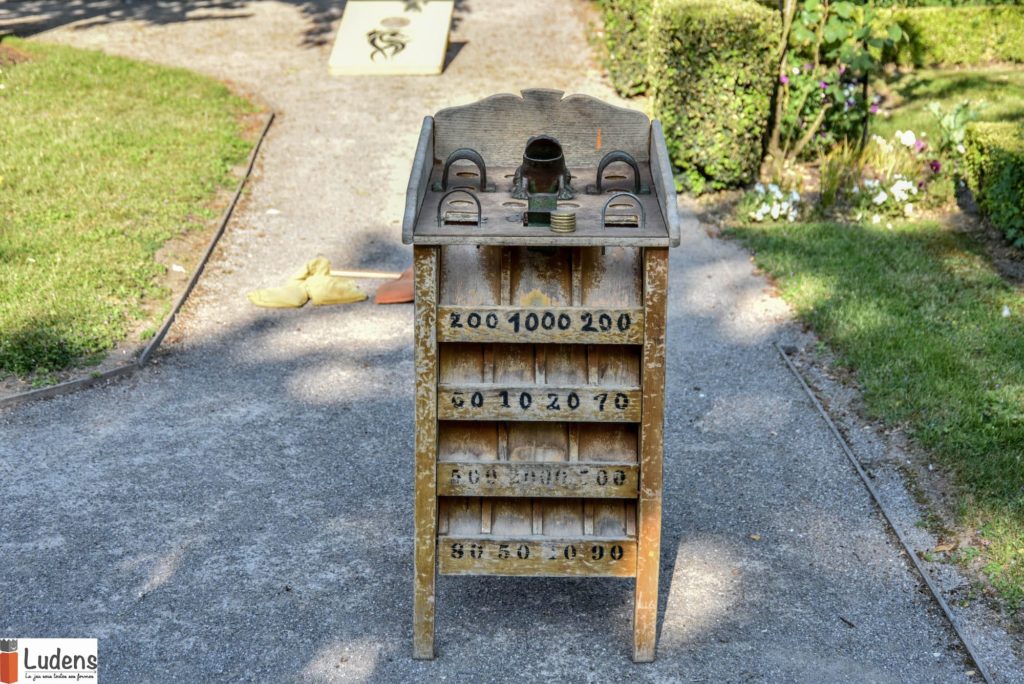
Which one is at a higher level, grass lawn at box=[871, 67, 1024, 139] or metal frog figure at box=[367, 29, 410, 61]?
metal frog figure at box=[367, 29, 410, 61]

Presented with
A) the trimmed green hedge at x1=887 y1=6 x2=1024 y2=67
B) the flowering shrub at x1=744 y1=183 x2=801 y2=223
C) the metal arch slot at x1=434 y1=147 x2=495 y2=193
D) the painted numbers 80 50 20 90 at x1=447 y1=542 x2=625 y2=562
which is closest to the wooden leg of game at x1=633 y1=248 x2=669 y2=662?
the painted numbers 80 50 20 90 at x1=447 y1=542 x2=625 y2=562

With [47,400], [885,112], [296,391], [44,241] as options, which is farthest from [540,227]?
[885,112]

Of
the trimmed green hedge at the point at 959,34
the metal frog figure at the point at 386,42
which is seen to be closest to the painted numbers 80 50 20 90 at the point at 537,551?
the metal frog figure at the point at 386,42

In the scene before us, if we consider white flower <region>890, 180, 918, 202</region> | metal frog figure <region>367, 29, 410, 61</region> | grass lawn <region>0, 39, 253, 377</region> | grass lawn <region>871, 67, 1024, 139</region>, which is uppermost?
grass lawn <region>0, 39, 253, 377</region>

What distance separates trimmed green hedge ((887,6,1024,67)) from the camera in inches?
511

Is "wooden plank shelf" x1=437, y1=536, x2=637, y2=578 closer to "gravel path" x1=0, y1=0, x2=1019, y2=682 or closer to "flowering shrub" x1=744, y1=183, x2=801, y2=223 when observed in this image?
"gravel path" x1=0, y1=0, x2=1019, y2=682

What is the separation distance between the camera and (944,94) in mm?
11883

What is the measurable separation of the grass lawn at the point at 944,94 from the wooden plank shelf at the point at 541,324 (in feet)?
23.5

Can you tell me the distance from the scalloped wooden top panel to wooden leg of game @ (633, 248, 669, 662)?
1.03 meters

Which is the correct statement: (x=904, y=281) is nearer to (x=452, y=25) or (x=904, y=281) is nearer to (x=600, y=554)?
(x=600, y=554)

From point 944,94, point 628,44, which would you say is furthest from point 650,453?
point 944,94

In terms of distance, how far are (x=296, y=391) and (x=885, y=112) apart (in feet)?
24.1

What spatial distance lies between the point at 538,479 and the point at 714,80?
5.80m

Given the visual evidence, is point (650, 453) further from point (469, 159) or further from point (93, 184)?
point (93, 184)
